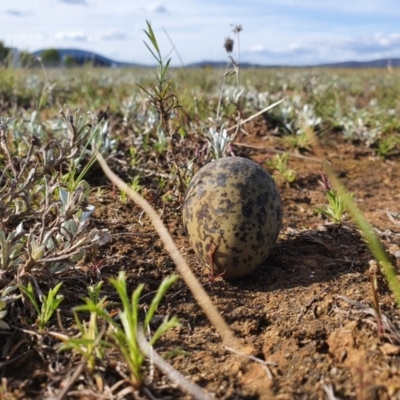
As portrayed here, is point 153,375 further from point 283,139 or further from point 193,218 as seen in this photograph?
point 283,139

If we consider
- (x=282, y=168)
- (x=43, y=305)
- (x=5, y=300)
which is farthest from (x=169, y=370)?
(x=282, y=168)

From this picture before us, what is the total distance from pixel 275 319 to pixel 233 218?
483 millimetres

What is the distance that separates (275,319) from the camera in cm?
207

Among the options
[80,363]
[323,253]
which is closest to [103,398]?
[80,363]

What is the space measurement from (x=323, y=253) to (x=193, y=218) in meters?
0.82

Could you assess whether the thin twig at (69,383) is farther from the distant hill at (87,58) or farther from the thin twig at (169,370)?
the distant hill at (87,58)

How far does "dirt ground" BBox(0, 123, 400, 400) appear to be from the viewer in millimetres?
1634

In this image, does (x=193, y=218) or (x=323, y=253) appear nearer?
(x=193, y=218)

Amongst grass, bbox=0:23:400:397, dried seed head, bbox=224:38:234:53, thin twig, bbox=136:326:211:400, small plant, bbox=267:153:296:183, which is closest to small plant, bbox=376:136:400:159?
grass, bbox=0:23:400:397

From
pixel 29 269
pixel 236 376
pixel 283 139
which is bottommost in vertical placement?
pixel 236 376

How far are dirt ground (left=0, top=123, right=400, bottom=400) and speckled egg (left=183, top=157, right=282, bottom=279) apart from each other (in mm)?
138

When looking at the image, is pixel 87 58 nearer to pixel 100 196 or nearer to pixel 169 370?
pixel 100 196

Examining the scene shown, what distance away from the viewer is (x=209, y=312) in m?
2.07

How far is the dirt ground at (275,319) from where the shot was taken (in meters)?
1.63
